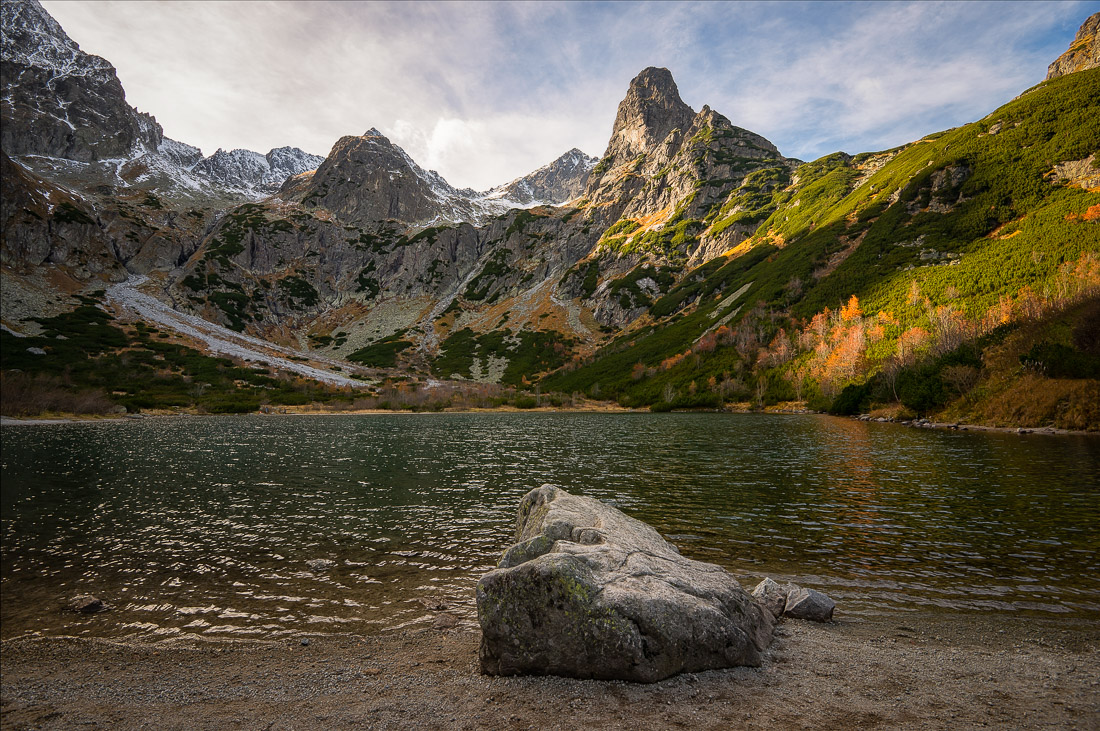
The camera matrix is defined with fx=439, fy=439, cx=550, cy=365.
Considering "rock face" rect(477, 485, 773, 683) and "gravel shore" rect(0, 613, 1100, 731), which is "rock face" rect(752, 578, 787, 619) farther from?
"rock face" rect(477, 485, 773, 683)

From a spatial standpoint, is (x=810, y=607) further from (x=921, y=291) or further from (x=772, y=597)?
(x=921, y=291)

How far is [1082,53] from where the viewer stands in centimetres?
16975

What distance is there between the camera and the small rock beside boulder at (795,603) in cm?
1302

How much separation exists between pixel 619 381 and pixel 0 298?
220461 millimetres

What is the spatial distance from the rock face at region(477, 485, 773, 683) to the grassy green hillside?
228ft

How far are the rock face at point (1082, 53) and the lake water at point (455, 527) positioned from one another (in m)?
216

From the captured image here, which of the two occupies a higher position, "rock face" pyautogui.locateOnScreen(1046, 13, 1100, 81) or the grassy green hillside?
A: "rock face" pyautogui.locateOnScreen(1046, 13, 1100, 81)

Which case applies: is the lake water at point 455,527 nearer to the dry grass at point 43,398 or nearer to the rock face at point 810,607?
the rock face at point 810,607

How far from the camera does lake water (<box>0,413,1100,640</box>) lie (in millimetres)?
14250

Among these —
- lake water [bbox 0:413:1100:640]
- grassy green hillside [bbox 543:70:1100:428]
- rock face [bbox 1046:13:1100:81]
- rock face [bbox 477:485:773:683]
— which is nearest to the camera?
rock face [bbox 477:485:773:683]

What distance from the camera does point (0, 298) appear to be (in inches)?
6073

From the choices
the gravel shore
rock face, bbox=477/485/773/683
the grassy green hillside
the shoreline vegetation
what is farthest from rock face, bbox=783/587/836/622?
the grassy green hillside

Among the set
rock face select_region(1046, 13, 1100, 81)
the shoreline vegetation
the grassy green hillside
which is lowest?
the shoreline vegetation

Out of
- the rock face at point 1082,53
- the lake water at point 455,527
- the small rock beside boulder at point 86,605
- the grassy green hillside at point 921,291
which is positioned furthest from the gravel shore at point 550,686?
the rock face at point 1082,53
